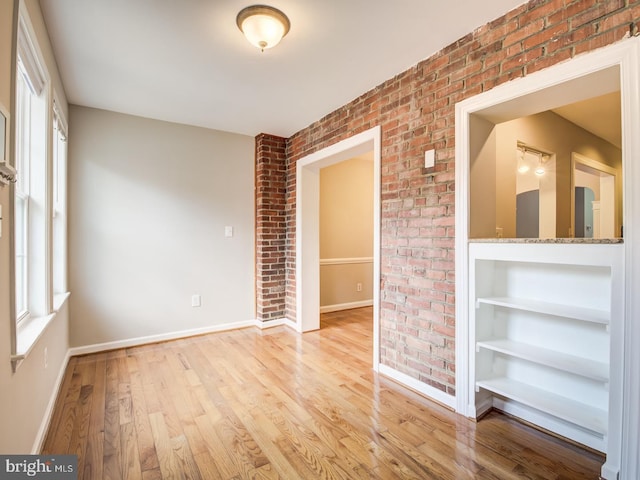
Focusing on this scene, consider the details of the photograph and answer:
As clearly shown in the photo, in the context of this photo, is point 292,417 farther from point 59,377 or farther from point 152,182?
point 152,182

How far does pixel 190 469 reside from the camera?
1591 millimetres

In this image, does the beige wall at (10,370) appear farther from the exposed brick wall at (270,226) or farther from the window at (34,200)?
the exposed brick wall at (270,226)

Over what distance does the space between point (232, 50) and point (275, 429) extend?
2538 mm

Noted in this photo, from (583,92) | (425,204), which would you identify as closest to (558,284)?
(425,204)

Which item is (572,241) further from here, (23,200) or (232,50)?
(23,200)

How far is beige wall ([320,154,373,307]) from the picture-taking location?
196 inches

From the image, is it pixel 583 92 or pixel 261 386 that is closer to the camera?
pixel 583 92

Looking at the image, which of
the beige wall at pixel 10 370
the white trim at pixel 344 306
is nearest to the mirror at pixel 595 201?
the white trim at pixel 344 306

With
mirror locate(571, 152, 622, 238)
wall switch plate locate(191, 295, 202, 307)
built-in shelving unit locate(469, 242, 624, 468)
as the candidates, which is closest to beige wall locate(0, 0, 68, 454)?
wall switch plate locate(191, 295, 202, 307)

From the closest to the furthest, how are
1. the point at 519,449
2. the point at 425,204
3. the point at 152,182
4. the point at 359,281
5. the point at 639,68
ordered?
1. the point at 639,68
2. the point at 519,449
3. the point at 425,204
4. the point at 152,182
5. the point at 359,281

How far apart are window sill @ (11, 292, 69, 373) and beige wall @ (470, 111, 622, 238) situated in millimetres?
2490

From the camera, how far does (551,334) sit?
192cm

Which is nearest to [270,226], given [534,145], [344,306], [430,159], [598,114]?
[344,306]

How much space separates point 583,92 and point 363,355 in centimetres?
262
